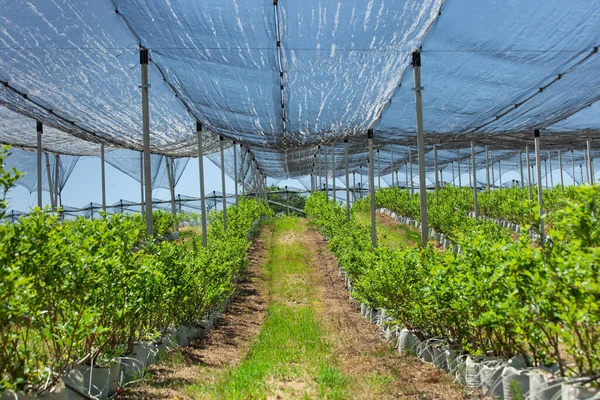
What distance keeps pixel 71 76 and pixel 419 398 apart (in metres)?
6.91

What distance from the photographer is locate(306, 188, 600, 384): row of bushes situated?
2918 millimetres

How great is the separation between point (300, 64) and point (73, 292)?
490 cm

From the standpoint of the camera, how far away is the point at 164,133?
12430mm

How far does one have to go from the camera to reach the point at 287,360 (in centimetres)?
551

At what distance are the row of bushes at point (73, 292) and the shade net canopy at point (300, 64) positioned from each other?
9.42 ft

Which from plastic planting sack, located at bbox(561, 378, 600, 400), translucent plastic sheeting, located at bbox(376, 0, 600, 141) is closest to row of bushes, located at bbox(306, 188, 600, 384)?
plastic planting sack, located at bbox(561, 378, 600, 400)

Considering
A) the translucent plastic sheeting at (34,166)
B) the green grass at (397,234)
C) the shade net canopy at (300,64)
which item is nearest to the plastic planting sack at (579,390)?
the shade net canopy at (300,64)

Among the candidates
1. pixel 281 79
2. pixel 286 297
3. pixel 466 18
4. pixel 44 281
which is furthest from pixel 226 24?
pixel 286 297

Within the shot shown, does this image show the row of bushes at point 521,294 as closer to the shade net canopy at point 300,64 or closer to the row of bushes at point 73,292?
the row of bushes at point 73,292

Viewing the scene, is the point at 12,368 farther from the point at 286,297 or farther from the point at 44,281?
the point at 286,297

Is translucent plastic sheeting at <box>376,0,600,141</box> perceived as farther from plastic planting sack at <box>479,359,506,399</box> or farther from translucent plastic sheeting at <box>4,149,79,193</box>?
translucent plastic sheeting at <box>4,149,79,193</box>

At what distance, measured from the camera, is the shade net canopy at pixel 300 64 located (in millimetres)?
6059

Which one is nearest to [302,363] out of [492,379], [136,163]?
[492,379]

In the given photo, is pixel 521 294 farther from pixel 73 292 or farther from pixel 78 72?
pixel 78 72
